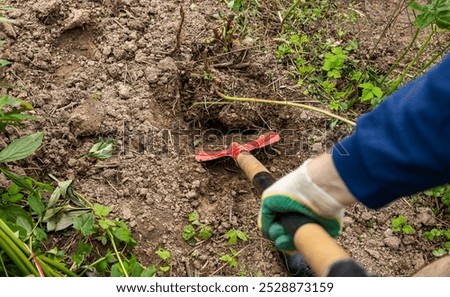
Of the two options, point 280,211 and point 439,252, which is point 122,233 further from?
point 439,252

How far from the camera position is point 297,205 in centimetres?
135

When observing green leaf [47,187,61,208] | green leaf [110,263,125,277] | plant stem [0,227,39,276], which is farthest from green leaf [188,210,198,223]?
plant stem [0,227,39,276]

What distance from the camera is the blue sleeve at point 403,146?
111 centimetres

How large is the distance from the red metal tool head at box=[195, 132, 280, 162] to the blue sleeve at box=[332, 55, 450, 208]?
2.60 ft

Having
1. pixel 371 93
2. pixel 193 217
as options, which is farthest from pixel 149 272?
pixel 371 93

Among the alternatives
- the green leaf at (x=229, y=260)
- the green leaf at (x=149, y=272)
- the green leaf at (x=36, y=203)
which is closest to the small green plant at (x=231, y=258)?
the green leaf at (x=229, y=260)

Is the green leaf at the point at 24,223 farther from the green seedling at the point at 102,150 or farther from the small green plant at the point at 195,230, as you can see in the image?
the small green plant at the point at 195,230

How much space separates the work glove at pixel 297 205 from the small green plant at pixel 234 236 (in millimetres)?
451

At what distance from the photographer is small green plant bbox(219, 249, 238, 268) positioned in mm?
1820

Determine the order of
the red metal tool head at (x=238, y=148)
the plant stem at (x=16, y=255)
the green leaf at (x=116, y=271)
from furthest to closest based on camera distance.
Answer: the red metal tool head at (x=238, y=148) → the green leaf at (x=116, y=271) → the plant stem at (x=16, y=255)

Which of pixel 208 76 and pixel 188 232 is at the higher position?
pixel 208 76

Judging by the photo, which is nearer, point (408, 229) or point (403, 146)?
point (403, 146)

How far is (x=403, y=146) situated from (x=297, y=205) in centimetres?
31

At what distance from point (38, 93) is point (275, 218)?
107cm
